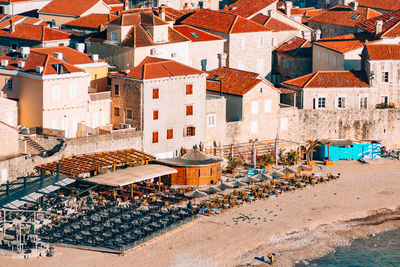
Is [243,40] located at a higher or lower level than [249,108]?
higher

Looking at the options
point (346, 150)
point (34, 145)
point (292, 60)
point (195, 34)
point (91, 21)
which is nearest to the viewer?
point (34, 145)

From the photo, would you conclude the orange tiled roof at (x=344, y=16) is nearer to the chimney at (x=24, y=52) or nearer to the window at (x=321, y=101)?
the window at (x=321, y=101)

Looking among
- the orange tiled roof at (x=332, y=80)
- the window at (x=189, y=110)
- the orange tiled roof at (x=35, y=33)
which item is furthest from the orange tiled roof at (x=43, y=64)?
the orange tiled roof at (x=332, y=80)

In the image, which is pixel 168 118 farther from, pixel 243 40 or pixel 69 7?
pixel 69 7

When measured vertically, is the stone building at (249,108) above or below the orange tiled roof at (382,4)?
below

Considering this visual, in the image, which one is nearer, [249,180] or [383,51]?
[249,180]

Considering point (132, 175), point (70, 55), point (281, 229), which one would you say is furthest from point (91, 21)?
point (281, 229)
